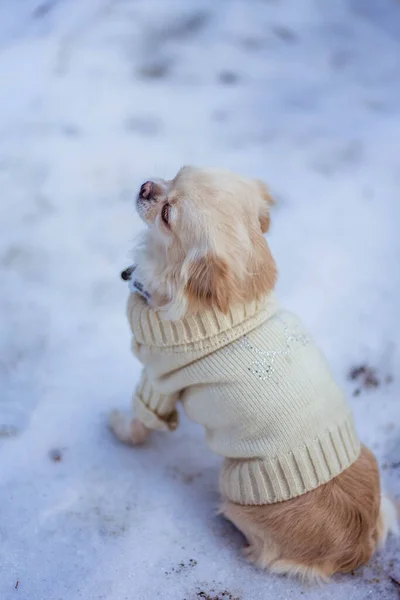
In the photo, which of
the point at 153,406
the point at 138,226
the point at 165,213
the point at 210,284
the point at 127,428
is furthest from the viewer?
the point at 138,226

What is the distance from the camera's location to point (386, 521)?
2162mm

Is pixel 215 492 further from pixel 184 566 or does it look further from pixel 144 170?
pixel 144 170

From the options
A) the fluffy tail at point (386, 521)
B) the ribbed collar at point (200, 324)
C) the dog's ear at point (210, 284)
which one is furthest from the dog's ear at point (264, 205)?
the fluffy tail at point (386, 521)

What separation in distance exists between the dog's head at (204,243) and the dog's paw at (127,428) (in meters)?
0.68

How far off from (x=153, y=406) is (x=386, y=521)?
3.18ft

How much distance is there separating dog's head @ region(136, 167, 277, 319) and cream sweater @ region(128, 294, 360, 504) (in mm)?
73

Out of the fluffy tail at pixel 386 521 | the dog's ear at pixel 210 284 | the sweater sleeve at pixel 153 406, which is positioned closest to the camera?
the dog's ear at pixel 210 284

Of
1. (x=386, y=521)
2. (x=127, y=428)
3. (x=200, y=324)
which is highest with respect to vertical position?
(x=200, y=324)

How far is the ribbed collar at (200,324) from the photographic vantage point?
1978 mm

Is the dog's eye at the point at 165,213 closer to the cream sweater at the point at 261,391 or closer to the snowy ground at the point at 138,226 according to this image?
the cream sweater at the point at 261,391

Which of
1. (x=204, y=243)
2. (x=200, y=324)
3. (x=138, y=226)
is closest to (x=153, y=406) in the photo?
(x=200, y=324)

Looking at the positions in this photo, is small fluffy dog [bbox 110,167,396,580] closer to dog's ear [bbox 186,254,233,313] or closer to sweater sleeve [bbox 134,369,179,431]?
dog's ear [bbox 186,254,233,313]

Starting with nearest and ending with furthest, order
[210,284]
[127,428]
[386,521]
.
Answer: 1. [210,284]
2. [386,521]
3. [127,428]

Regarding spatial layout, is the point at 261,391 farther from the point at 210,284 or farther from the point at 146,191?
the point at 146,191
